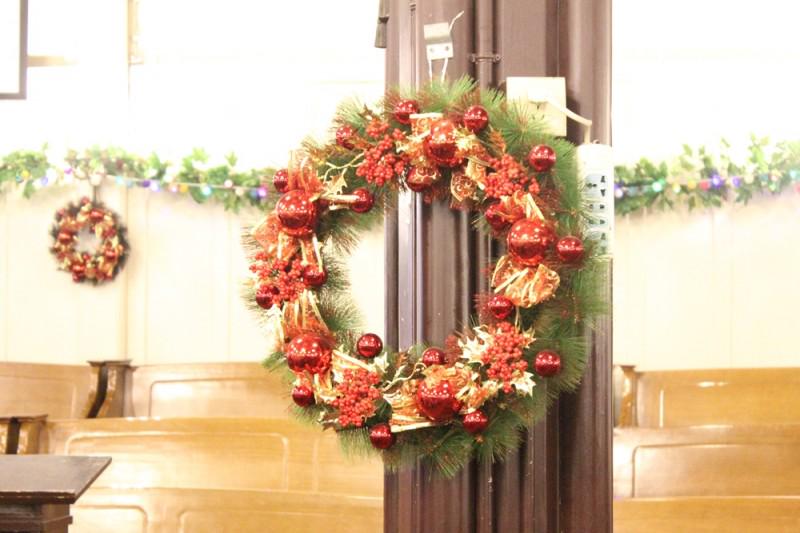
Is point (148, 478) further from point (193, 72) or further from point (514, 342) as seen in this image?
point (193, 72)

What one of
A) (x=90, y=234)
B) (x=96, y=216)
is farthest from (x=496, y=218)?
(x=90, y=234)

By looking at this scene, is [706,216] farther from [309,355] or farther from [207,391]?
[309,355]

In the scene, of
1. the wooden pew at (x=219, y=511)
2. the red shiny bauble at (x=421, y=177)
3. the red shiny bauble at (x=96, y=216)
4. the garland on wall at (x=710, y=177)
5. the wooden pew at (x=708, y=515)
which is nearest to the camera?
the red shiny bauble at (x=421, y=177)

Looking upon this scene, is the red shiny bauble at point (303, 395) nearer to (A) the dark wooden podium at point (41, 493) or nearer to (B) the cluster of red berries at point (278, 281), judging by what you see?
(B) the cluster of red berries at point (278, 281)

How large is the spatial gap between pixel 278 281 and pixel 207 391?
320 cm

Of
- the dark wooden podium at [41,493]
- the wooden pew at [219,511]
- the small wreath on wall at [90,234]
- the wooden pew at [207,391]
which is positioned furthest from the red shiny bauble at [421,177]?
the small wreath on wall at [90,234]

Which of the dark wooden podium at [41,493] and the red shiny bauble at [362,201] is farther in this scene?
the dark wooden podium at [41,493]

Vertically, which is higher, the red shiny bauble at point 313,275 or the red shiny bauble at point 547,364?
the red shiny bauble at point 313,275

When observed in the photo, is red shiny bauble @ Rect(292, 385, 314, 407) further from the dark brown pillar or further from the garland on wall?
the garland on wall

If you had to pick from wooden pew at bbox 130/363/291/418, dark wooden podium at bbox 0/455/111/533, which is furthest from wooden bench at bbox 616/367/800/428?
dark wooden podium at bbox 0/455/111/533

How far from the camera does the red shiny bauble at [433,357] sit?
1.44m

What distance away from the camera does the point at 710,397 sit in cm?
411

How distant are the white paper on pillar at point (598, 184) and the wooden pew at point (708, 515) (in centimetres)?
115

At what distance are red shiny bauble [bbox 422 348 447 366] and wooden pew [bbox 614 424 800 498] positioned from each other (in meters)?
1.83
